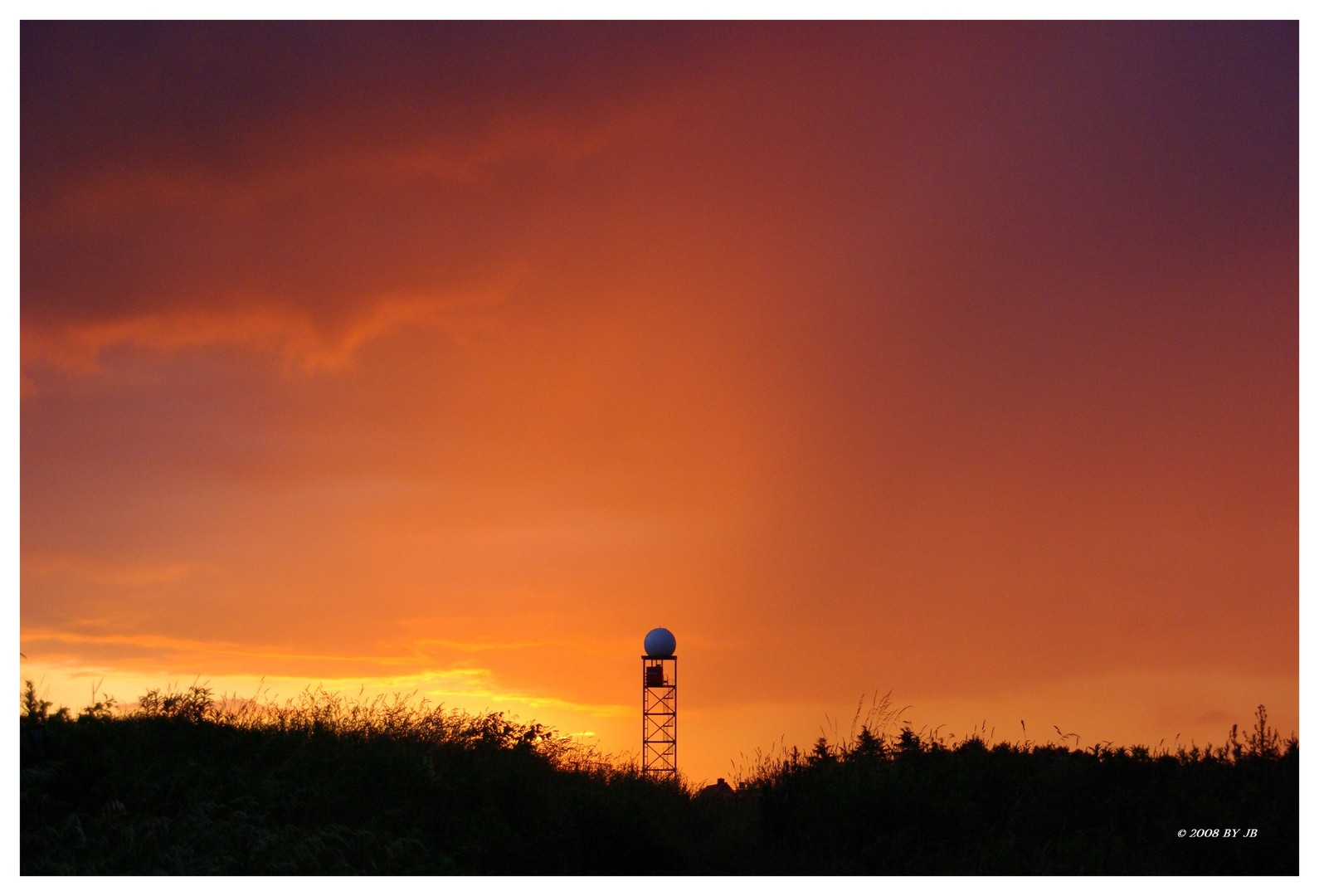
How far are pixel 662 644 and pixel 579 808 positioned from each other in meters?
20.1

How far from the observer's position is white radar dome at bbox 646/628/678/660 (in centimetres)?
3450

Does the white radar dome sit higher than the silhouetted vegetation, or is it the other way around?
the white radar dome

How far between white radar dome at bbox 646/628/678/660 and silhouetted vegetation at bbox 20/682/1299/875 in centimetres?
1684

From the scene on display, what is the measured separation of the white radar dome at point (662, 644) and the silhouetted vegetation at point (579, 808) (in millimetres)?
16844

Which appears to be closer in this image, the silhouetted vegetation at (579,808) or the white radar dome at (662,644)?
the silhouetted vegetation at (579,808)

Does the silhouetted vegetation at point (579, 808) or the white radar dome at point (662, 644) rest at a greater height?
the white radar dome at point (662, 644)

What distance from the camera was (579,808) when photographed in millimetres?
14539

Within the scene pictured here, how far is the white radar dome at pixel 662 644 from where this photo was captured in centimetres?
3450

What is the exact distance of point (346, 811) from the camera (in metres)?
14.1

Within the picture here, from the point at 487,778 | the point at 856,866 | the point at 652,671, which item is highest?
the point at 652,671

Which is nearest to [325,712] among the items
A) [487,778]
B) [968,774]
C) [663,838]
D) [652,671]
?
[487,778]

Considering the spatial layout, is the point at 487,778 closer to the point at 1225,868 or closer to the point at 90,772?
the point at 90,772

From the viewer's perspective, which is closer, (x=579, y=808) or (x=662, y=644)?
(x=579, y=808)
